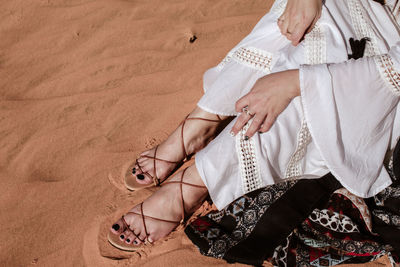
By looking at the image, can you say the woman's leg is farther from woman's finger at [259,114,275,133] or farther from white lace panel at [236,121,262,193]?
woman's finger at [259,114,275,133]

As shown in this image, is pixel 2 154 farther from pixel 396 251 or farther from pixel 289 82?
pixel 396 251

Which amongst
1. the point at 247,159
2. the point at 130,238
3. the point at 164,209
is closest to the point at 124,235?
the point at 130,238

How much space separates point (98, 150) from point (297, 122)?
51.1 inches

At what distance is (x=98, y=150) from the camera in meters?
2.16

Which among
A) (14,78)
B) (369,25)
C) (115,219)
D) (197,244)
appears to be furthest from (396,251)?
(14,78)

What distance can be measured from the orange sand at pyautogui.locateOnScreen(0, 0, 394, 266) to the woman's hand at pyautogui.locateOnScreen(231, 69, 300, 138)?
2.36ft

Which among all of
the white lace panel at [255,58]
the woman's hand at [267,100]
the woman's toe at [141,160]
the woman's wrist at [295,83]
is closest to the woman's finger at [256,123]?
the woman's hand at [267,100]

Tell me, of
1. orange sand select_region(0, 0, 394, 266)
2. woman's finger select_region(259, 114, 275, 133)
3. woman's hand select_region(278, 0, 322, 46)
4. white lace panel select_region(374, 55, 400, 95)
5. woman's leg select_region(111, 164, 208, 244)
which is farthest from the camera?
orange sand select_region(0, 0, 394, 266)

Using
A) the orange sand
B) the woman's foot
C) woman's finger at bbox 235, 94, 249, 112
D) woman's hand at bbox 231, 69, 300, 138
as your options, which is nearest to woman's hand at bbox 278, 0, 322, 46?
woman's hand at bbox 231, 69, 300, 138

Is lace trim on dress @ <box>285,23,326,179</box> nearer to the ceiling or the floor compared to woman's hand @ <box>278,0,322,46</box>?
nearer to the floor

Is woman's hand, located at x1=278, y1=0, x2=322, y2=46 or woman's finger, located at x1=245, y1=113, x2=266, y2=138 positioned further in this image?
woman's hand, located at x1=278, y1=0, x2=322, y2=46

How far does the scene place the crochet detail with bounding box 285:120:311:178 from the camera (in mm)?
1427

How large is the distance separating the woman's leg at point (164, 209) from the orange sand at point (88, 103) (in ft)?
0.29

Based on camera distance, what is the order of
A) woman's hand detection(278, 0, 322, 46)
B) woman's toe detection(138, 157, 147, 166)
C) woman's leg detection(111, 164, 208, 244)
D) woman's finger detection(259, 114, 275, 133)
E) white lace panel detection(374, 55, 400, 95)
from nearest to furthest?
white lace panel detection(374, 55, 400, 95), woman's finger detection(259, 114, 275, 133), woman's hand detection(278, 0, 322, 46), woman's leg detection(111, 164, 208, 244), woman's toe detection(138, 157, 147, 166)
